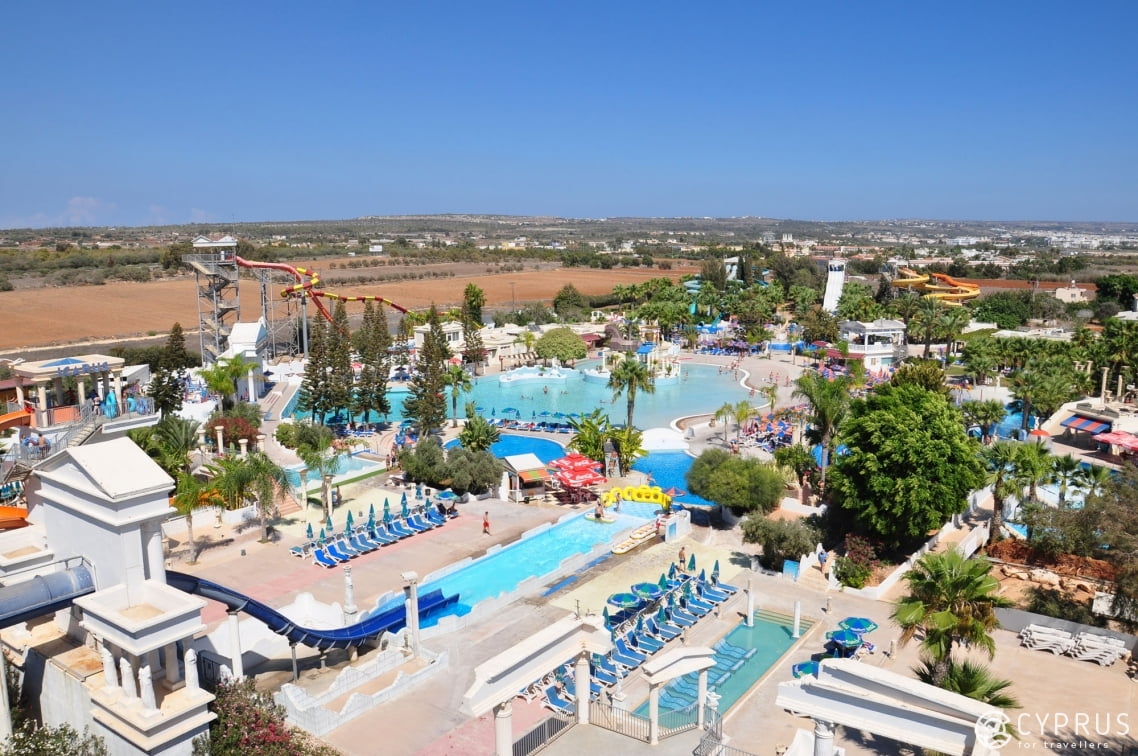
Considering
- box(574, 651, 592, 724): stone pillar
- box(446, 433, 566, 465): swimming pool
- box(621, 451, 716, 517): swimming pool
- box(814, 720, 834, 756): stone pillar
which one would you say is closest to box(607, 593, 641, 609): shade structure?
box(574, 651, 592, 724): stone pillar

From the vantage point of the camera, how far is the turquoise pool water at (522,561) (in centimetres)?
2203

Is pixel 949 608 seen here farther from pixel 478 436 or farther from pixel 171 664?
pixel 478 436

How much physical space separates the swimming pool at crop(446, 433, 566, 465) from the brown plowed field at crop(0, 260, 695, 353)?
4475cm

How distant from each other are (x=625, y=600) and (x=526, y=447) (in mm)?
18917

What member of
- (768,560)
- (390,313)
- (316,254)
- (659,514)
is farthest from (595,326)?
(316,254)

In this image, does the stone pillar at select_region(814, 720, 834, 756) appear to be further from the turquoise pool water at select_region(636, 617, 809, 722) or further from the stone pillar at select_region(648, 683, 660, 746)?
the turquoise pool water at select_region(636, 617, 809, 722)

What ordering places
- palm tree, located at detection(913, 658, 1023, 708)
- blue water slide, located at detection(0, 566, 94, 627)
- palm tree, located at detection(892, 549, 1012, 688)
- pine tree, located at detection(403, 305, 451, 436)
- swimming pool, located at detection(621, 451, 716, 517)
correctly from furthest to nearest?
pine tree, located at detection(403, 305, 451, 436)
swimming pool, located at detection(621, 451, 716, 517)
palm tree, located at detection(892, 549, 1012, 688)
blue water slide, located at detection(0, 566, 94, 627)
palm tree, located at detection(913, 658, 1023, 708)

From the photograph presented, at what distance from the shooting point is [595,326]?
69688 mm

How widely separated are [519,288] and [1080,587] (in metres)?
101

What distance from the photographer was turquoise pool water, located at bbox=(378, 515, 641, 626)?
22.0 m

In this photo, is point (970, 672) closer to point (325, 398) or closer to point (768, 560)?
point (768, 560)

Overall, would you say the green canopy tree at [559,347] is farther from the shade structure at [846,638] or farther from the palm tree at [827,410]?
the shade structure at [846,638]

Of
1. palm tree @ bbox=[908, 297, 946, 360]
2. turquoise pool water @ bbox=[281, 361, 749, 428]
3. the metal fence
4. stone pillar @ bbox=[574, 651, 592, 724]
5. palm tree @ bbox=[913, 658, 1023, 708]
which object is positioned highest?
palm tree @ bbox=[908, 297, 946, 360]

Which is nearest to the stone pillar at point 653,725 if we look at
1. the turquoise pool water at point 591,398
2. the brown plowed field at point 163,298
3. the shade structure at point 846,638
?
the shade structure at point 846,638
